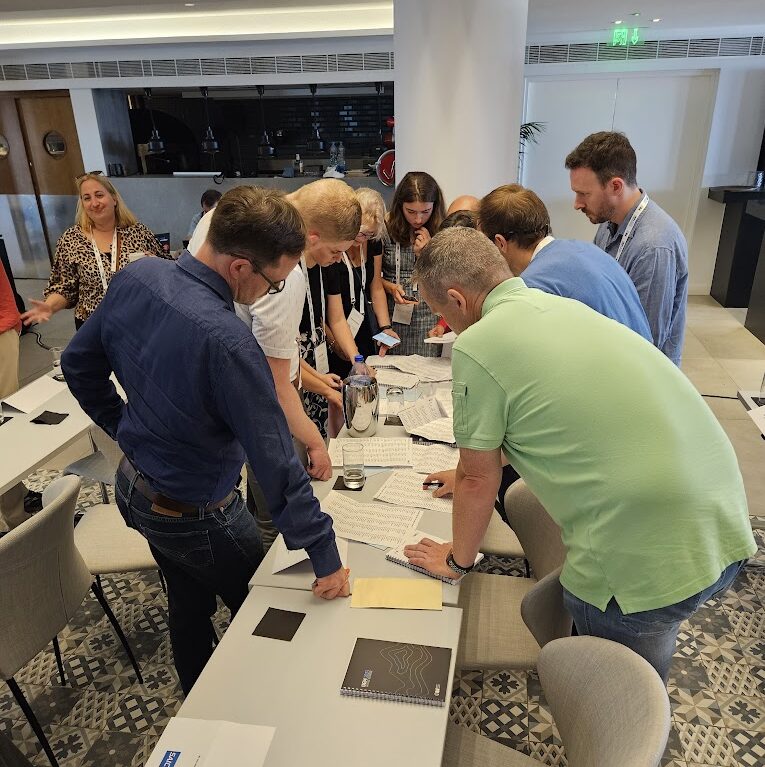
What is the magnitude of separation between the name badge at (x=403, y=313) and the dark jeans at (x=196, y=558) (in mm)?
1766

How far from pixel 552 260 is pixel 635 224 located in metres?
0.78

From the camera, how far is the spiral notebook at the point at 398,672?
4.19 feet

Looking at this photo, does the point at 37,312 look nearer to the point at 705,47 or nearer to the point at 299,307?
the point at 299,307

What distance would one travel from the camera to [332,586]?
5.00 feet

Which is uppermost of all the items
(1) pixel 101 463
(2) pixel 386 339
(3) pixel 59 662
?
(2) pixel 386 339

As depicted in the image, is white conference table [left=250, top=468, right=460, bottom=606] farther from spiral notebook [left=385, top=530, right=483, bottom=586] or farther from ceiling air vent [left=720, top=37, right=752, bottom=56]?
ceiling air vent [left=720, top=37, right=752, bottom=56]

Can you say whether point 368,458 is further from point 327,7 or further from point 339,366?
point 327,7

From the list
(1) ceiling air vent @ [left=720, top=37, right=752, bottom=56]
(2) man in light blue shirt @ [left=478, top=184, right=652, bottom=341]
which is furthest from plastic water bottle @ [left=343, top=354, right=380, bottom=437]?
(1) ceiling air vent @ [left=720, top=37, right=752, bottom=56]

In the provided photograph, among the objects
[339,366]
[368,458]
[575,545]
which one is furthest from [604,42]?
[575,545]

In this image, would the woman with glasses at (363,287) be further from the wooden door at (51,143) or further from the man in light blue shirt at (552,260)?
the wooden door at (51,143)

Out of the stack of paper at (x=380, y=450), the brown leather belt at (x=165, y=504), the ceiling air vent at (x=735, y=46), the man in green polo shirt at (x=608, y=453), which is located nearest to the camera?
the man in green polo shirt at (x=608, y=453)

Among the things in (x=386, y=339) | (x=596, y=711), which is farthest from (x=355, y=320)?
(x=596, y=711)

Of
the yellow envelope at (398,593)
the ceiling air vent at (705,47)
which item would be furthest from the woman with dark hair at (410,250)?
the ceiling air vent at (705,47)

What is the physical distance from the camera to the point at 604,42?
6996 millimetres
